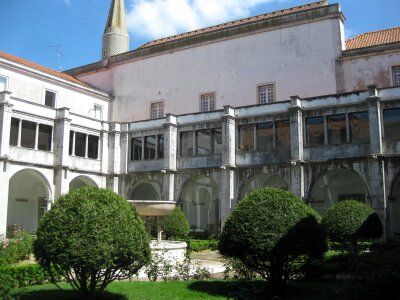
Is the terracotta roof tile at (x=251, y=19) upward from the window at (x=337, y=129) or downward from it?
upward

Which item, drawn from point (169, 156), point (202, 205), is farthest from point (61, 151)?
point (202, 205)

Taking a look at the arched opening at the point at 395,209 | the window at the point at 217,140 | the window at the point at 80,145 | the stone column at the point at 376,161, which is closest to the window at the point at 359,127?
the stone column at the point at 376,161

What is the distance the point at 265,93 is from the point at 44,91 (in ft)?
46.5

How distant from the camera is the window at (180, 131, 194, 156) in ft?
91.1

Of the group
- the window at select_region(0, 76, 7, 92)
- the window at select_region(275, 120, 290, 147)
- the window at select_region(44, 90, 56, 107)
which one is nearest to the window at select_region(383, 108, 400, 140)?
the window at select_region(275, 120, 290, 147)

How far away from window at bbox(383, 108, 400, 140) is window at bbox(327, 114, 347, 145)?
1997 millimetres

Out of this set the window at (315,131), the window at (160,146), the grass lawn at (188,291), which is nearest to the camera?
the grass lawn at (188,291)

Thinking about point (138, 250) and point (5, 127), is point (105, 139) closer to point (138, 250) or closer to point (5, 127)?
point (5, 127)

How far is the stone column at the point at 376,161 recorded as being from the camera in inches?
822

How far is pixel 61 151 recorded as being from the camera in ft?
83.4

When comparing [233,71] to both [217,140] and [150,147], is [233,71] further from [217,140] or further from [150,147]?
[150,147]

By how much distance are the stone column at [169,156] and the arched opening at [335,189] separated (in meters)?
8.21

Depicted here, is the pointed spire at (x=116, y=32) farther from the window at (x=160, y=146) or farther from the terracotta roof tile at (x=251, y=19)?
the window at (x=160, y=146)

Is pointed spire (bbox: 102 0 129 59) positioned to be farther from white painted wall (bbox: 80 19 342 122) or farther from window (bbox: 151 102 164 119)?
window (bbox: 151 102 164 119)
